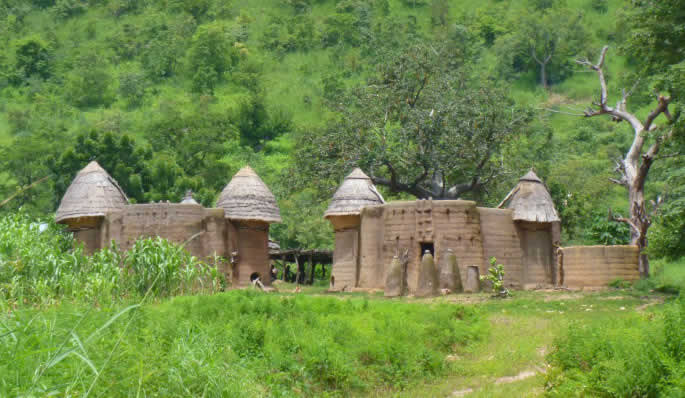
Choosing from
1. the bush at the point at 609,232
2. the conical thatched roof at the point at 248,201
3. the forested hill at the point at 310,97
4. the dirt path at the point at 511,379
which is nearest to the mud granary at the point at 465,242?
the conical thatched roof at the point at 248,201

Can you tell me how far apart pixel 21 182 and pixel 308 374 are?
35144mm

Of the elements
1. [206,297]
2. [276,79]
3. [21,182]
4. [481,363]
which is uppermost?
[276,79]

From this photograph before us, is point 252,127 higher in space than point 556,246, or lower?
higher

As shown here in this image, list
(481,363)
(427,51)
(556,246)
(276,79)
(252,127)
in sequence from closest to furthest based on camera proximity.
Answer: (481,363), (556,246), (427,51), (252,127), (276,79)

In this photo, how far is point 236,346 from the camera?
→ 11.7m

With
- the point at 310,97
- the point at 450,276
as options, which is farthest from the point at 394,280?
the point at 310,97

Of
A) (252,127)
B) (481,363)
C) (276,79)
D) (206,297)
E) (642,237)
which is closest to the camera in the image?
(481,363)

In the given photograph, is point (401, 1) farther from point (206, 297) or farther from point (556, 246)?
point (206, 297)

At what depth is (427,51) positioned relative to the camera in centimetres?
4091

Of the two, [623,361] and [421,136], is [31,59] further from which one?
[623,361]

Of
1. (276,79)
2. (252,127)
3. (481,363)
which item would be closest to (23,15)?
(276,79)

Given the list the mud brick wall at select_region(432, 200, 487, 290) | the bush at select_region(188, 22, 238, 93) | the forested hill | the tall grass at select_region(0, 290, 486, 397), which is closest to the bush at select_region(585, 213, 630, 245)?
the forested hill

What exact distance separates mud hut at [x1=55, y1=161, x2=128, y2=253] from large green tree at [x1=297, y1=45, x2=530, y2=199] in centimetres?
1194

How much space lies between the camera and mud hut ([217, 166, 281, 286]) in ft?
88.1
